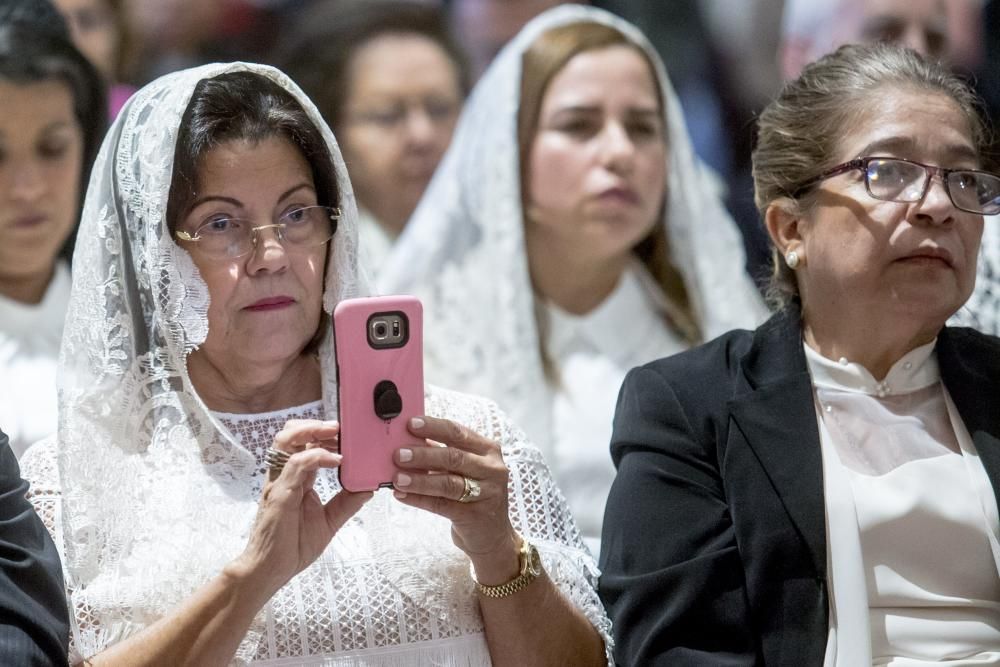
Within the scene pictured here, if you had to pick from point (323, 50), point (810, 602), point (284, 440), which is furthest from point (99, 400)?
point (323, 50)

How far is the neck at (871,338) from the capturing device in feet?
8.13

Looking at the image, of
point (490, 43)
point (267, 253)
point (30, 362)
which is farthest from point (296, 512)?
point (490, 43)

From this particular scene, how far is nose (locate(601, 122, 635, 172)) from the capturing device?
3830 millimetres

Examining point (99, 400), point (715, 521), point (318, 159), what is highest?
point (318, 159)

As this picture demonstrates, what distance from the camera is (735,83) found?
4078 mm

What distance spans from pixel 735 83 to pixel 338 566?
7.58 feet

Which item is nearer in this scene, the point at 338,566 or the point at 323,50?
the point at 338,566

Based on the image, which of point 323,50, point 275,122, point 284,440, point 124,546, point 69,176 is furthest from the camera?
point 323,50

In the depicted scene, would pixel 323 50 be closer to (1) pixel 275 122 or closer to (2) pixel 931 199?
(1) pixel 275 122

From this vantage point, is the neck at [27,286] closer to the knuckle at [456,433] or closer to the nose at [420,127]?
the nose at [420,127]

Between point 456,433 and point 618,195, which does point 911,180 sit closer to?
point 456,433

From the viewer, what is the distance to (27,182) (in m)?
3.54

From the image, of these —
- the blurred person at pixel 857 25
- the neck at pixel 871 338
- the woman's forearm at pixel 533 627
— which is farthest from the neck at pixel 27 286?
the blurred person at pixel 857 25

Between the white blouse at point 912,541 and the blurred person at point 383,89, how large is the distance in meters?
1.75
